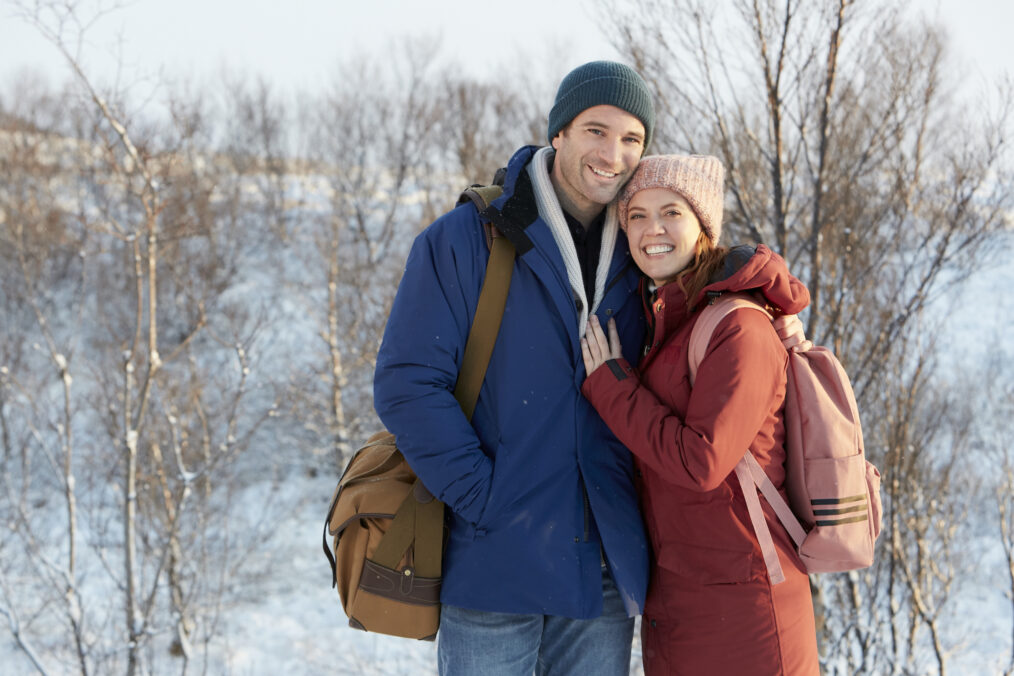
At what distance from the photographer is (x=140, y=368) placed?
44.0 ft

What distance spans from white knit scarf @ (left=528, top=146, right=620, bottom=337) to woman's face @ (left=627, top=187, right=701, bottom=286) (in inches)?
4.2

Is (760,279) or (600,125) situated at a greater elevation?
(600,125)

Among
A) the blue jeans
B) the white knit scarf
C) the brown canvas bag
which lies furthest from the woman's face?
the blue jeans

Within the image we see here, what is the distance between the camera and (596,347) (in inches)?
76.0

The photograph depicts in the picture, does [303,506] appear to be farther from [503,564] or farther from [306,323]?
[503,564]

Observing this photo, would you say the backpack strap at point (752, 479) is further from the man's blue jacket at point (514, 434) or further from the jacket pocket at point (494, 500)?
the jacket pocket at point (494, 500)

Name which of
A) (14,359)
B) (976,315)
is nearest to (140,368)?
(14,359)

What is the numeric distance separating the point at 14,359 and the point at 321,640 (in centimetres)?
961

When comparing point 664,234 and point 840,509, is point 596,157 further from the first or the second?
point 840,509

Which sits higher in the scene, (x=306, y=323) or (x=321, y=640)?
(x=306, y=323)

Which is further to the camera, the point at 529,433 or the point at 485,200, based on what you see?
A: the point at 485,200

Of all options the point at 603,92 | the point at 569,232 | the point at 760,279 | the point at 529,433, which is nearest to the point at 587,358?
the point at 529,433

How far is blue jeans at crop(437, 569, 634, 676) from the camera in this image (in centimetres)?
190

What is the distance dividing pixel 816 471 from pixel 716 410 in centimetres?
35
